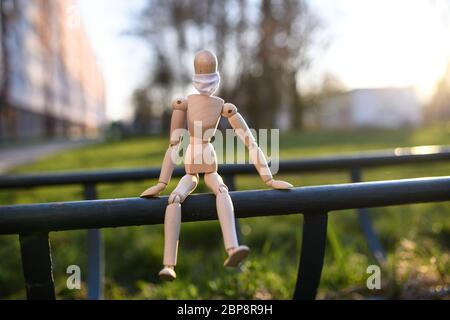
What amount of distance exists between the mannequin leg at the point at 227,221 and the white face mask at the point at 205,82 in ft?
0.73

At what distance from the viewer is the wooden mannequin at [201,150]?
1.34 m

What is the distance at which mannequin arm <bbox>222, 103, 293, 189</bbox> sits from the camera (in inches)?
55.9

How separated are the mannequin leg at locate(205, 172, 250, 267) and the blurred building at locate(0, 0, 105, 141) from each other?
4.20 meters

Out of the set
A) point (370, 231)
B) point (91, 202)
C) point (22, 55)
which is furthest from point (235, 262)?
point (22, 55)

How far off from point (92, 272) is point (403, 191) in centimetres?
176

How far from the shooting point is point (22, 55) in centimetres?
4131

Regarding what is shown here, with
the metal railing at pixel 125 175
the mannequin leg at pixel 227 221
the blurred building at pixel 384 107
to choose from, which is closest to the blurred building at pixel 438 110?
the blurred building at pixel 384 107

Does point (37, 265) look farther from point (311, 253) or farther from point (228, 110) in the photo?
point (311, 253)

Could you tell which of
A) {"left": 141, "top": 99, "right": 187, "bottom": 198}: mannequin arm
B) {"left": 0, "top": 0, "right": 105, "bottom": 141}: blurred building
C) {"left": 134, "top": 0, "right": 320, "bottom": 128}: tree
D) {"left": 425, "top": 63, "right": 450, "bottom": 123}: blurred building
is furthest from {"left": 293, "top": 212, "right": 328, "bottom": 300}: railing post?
{"left": 425, "top": 63, "right": 450, "bottom": 123}: blurred building

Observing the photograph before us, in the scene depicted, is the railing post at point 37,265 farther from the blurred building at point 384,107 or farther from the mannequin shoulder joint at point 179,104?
the blurred building at point 384,107

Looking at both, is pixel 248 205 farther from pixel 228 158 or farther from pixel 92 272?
pixel 92 272

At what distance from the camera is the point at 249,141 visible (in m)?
1.44

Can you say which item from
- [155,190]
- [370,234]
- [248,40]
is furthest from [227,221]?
[248,40]

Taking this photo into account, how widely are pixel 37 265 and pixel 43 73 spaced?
4863 cm
